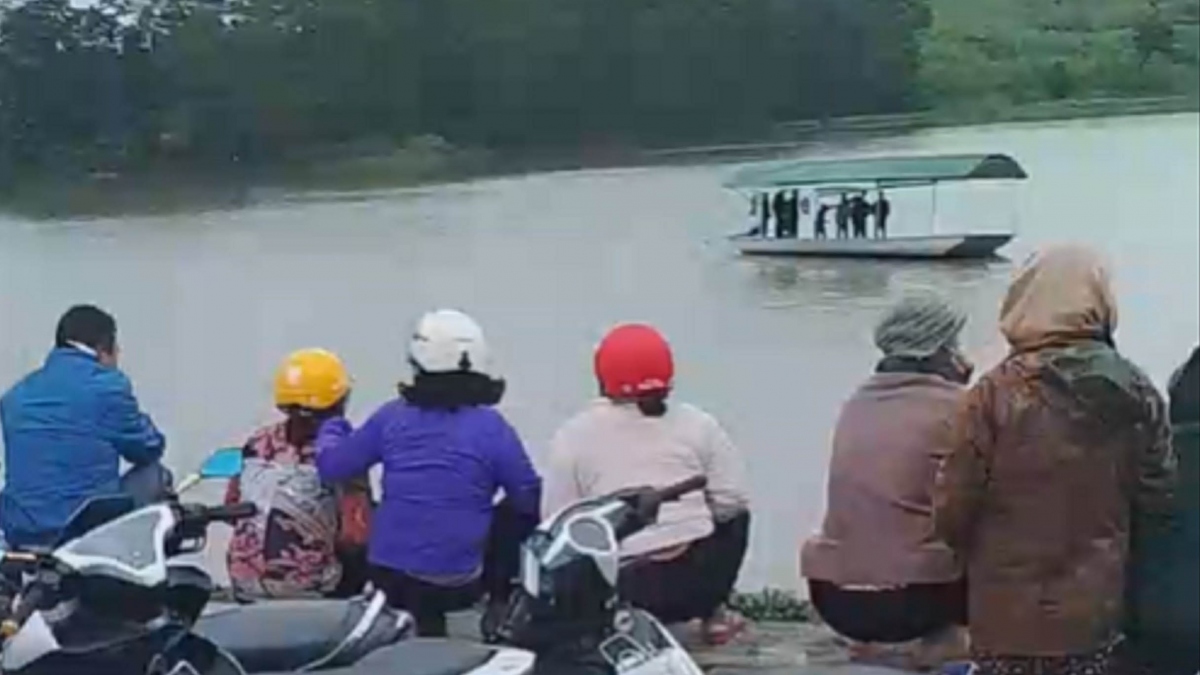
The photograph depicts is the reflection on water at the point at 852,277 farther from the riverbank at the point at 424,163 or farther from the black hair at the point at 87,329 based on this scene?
the black hair at the point at 87,329

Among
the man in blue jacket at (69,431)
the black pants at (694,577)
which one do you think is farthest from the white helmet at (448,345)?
the man in blue jacket at (69,431)

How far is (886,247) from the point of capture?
28.3 ft

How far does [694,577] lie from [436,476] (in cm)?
42

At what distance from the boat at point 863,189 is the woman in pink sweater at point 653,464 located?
13.4ft

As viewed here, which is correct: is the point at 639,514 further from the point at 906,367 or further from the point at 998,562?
the point at 906,367

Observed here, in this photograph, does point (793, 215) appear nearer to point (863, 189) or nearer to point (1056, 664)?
point (863, 189)

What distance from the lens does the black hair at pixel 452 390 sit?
3.37 m

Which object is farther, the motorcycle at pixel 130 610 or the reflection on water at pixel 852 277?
the reflection on water at pixel 852 277

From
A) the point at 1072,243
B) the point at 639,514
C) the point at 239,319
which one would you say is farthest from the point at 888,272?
the point at 639,514

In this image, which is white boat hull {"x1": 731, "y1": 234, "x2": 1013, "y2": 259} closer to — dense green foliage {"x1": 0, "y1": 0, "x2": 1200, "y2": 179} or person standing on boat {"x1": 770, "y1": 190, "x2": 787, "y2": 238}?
person standing on boat {"x1": 770, "y1": 190, "x2": 787, "y2": 238}

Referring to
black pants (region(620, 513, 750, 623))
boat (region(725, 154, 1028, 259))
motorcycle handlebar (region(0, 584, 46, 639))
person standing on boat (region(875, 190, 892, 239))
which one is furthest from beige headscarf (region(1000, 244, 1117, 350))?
person standing on boat (region(875, 190, 892, 239))

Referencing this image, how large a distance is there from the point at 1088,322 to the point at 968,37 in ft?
15.0

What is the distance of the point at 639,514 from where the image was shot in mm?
2400

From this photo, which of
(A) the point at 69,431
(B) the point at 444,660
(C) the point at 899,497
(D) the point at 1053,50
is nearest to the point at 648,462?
(C) the point at 899,497
